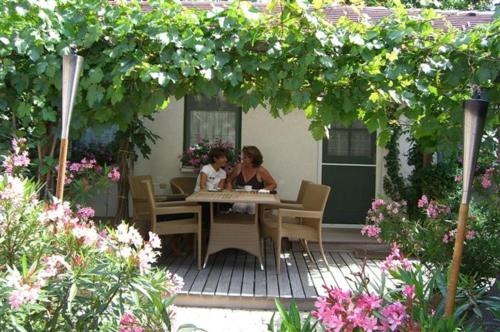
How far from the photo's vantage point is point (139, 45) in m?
3.61

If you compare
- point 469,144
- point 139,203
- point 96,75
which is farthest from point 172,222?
point 469,144

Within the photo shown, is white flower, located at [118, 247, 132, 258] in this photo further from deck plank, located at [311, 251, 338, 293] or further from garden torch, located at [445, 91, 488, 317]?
deck plank, located at [311, 251, 338, 293]

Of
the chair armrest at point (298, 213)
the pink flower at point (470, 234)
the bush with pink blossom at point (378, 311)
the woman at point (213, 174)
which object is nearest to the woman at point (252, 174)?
the woman at point (213, 174)

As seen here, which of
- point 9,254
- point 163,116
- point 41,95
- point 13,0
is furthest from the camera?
point 163,116

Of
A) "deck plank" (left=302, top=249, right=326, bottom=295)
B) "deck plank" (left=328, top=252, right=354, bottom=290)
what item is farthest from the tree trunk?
"deck plank" (left=328, top=252, right=354, bottom=290)

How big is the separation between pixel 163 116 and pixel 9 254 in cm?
559

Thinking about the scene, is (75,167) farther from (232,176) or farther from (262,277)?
(232,176)

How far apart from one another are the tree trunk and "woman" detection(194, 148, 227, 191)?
3.16 ft

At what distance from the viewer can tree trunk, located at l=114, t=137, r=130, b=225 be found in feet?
20.8

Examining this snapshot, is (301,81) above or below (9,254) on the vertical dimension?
above

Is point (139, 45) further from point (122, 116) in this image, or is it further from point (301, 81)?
point (301, 81)

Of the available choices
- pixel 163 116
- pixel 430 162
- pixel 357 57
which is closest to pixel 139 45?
pixel 357 57

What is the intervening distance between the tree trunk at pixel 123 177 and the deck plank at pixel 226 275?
5.08 feet

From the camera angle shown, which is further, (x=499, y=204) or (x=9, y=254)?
(x=499, y=204)
